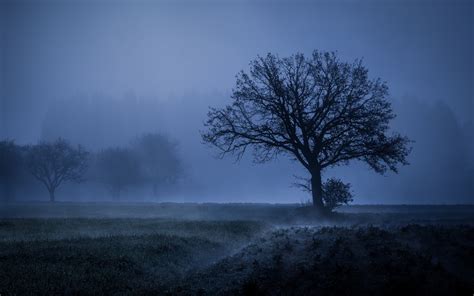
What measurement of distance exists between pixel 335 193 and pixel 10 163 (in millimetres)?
79242

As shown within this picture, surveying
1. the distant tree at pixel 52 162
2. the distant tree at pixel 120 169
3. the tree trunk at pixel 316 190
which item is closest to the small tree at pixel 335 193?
the tree trunk at pixel 316 190

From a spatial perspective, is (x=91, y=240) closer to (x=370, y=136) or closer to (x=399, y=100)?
(x=370, y=136)

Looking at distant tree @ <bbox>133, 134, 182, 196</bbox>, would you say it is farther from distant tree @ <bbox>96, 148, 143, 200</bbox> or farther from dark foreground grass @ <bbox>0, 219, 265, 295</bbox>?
dark foreground grass @ <bbox>0, 219, 265, 295</bbox>

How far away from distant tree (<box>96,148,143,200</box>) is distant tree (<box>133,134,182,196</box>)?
1.74m

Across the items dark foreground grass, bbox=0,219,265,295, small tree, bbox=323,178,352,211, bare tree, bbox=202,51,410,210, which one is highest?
bare tree, bbox=202,51,410,210

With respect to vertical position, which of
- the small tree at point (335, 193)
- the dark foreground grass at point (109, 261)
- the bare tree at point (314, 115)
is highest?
the bare tree at point (314, 115)

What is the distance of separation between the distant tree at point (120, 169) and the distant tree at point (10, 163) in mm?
17380

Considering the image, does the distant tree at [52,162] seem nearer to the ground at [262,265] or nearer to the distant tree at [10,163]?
the distant tree at [10,163]

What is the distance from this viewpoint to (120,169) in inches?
3447

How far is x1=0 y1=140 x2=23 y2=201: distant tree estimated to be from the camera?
81.1 meters

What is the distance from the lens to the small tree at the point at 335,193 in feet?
89.5

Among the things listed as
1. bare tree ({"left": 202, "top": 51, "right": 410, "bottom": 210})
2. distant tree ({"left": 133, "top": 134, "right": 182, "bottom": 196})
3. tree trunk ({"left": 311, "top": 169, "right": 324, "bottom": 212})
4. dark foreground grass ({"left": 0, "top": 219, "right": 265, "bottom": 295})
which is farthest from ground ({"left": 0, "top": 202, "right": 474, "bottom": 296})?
distant tree ({"left": 133, "top": 134, "right": 182, "bottom": 196})

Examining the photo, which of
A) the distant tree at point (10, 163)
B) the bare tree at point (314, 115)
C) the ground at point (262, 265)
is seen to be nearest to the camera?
the ground at point (262, 265)

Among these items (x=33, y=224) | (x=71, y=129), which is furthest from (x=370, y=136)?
(x=71, y=129)
